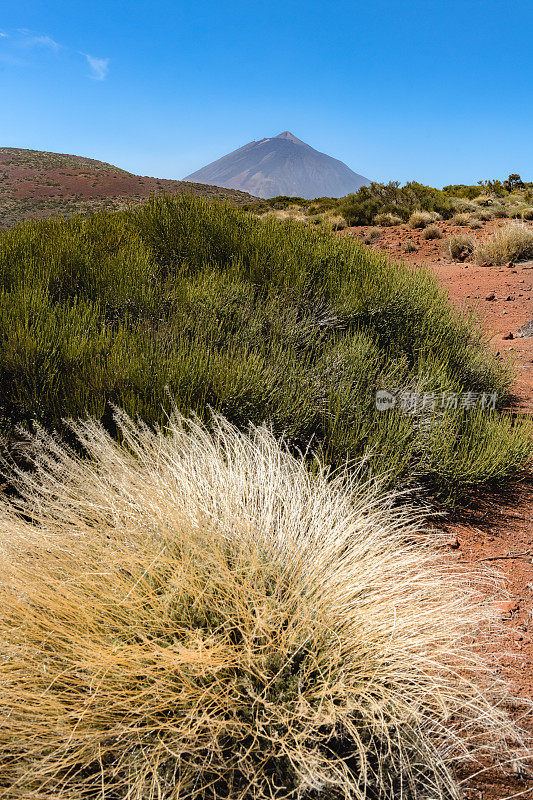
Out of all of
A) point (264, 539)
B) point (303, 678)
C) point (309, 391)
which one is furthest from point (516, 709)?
point (309, 391)

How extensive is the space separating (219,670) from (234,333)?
344 centimetres

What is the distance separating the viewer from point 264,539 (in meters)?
2.26

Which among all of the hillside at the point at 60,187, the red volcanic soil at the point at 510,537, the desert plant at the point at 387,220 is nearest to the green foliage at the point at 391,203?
the desert plant at the point at 387,220

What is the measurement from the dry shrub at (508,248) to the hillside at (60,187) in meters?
39.2

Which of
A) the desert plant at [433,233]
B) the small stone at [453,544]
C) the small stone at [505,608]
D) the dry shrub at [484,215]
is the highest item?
the dry shrub at [484,215]

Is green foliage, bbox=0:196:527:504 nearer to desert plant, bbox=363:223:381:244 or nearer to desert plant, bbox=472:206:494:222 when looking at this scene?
desert plant, bbox=363:223:381:244

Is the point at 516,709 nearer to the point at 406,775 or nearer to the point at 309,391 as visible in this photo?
the point at 406,775

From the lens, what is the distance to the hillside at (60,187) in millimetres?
53406

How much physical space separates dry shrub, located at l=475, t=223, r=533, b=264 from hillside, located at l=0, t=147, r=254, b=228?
39.2 metres

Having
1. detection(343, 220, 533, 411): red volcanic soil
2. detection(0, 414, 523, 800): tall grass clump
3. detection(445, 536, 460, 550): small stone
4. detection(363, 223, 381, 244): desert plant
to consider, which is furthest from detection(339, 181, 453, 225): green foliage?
detection(0, 414, 523, 800): tall grass clump

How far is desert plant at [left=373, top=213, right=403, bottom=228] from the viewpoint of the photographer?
55.6ft

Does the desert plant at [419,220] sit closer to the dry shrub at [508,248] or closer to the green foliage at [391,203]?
the green foliage at [391,203]

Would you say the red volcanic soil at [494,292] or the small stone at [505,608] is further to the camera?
the red volcanic soil at [494,292]

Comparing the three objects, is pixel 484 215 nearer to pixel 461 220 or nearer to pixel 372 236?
pixel 461 220
